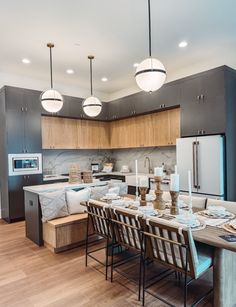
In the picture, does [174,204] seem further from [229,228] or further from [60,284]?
[60,284]

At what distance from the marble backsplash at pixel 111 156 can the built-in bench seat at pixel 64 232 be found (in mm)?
2620

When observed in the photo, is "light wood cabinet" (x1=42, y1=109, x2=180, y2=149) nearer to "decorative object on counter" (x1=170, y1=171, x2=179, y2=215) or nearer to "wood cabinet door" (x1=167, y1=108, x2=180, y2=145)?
"wood cabinet door" (x1=167, y1=108, x2=180, y2=145)

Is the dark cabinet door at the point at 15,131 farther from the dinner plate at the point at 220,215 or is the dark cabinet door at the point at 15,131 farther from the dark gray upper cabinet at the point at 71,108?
the dinner plate at the point at 220,215

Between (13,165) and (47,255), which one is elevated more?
(13,165)

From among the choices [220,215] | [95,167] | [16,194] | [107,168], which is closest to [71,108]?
[95,167]

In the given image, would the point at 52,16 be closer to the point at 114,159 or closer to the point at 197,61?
the point at 197,61

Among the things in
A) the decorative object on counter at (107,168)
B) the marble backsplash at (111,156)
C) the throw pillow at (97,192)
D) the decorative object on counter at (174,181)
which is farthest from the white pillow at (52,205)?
the decorative object on counter at (107,168)

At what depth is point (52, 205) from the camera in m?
3.43

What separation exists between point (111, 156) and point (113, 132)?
926mm

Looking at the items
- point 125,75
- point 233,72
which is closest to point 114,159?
point 125,75

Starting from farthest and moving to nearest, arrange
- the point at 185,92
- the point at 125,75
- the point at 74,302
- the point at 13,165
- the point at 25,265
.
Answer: the point at 125,75 < the point at 13,165 < the point at 185,92 < the point at 25,265 < the point at 74,302

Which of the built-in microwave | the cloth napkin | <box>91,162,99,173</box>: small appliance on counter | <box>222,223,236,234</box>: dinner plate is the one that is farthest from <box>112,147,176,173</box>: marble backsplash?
<box>222,223,236,234</box>: dinner plate

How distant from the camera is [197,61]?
4.71m

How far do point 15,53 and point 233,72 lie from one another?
4.04m
